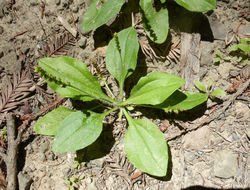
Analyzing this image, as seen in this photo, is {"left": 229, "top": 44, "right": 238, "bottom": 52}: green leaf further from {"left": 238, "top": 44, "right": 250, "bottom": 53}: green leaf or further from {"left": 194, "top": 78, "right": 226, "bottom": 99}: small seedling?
{"left": 194, "top": 78, "right": 226, "bottom": 99}: small seedling

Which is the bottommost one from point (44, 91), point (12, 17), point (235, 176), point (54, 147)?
point (235, 176)

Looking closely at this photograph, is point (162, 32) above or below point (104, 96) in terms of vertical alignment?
above

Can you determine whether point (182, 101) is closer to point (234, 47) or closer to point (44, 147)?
point (234, 47)

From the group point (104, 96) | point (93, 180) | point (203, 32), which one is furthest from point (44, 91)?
point (203, 32)

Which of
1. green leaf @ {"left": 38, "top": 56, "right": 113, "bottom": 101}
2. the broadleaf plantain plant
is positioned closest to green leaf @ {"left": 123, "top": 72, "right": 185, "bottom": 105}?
the broadleaf plantain plant

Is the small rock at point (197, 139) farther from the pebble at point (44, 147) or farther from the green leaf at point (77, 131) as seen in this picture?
the pebble at point (44, 147)

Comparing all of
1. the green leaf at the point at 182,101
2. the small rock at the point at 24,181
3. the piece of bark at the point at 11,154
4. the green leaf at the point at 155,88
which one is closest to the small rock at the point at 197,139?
the green leaf at the point at 182,101

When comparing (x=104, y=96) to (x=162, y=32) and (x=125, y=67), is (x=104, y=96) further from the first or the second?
(x=162, y=32)
